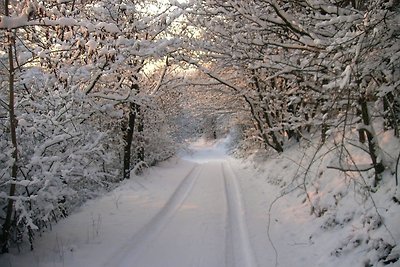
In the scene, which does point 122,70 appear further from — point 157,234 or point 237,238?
point 237,238

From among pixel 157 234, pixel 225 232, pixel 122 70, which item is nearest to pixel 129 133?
pixel 122 70

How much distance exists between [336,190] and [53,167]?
587 centimetres

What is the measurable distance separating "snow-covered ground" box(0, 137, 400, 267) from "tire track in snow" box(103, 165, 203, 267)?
0.02m

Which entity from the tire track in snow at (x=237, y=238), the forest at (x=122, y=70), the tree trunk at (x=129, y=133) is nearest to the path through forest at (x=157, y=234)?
the tire track in snow at (x=237, y=238)

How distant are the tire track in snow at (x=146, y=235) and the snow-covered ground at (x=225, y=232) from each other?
2 cm

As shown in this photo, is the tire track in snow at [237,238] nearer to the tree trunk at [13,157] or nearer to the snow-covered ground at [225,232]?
the snow-covered ground at [225,232]

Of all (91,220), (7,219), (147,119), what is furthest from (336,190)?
(147,119)

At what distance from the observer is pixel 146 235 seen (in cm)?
843

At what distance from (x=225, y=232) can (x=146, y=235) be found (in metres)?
1.74

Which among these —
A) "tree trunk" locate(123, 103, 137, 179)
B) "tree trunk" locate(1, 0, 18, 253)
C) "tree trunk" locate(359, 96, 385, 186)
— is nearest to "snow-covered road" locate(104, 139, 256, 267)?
"tree trunk" locate(1, 0, 18, 253)

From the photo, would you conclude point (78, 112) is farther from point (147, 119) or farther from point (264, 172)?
point (147, 119)

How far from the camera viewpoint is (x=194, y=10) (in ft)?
27.6

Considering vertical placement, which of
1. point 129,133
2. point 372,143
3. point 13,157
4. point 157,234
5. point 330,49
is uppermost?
point 330,49

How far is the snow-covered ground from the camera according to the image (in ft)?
20.9
